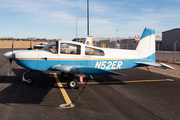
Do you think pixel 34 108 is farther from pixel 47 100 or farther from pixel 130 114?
pixel 130 114

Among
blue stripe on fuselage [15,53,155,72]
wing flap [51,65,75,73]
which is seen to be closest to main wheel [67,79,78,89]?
wing flap [51,65,75,73]

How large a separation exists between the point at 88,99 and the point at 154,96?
2.64m

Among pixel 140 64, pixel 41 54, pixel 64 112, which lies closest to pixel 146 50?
pixel 140 64

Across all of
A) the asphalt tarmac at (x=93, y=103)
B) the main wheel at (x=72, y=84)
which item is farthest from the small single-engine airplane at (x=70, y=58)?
the asphalt tarmac at (x=93, y=103)

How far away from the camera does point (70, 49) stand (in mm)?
7742

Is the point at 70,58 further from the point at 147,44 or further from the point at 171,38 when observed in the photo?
the point at 171,38

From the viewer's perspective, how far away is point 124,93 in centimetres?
649

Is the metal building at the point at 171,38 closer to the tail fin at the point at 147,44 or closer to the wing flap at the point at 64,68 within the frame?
the tail fin at the point at 147,44

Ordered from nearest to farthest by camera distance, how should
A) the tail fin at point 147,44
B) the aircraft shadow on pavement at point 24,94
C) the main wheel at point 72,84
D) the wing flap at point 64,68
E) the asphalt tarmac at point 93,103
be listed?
the asphalt tarmac at point 93,103, the aircraft shadow on pavement at point 24,94, the wing flap at point 64,68, the main wheel at point 72,84, the tail fin at point 147,44

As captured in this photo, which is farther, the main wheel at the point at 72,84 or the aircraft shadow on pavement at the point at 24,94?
the main wheel at the point at 72,84

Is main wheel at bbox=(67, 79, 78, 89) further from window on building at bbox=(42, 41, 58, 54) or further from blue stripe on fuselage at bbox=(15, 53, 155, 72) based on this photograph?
window on building at bbox=(42, 41, 58, 54)

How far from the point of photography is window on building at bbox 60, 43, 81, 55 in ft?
25.1

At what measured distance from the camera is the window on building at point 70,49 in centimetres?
764

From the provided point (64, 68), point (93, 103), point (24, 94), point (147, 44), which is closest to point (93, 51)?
point (64, 68)
